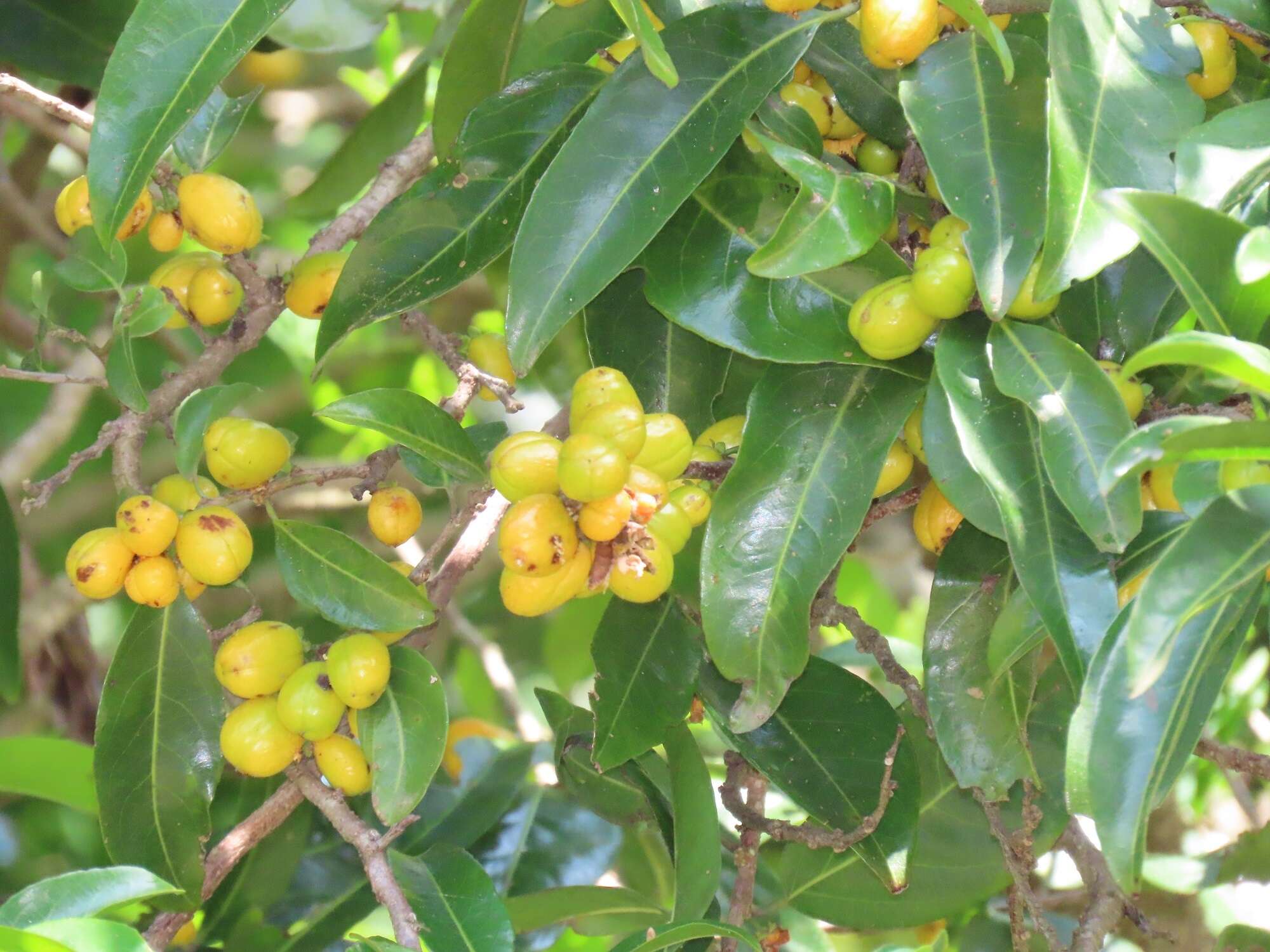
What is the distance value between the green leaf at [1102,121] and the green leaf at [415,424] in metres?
0.42

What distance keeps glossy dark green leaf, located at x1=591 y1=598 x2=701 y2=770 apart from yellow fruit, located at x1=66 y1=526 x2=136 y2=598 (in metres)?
0.42

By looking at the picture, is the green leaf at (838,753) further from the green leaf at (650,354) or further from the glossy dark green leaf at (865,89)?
the glossy dark green leaf at (865,89)

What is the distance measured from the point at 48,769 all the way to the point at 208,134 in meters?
0.72

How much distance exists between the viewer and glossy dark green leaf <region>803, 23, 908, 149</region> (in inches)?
42.8

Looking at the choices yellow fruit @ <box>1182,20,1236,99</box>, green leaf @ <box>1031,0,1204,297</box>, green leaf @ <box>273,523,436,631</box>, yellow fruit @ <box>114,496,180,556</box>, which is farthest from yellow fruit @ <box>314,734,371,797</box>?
yellow fruit @ <box>1182,20,1236,99</box>

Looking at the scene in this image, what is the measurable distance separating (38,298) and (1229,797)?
1.97m

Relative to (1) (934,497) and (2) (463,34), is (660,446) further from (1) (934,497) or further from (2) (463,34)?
(2) (463,34)

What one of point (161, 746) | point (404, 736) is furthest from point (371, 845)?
point (161, 746)

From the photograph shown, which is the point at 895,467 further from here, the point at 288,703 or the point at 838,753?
the point at 288,703

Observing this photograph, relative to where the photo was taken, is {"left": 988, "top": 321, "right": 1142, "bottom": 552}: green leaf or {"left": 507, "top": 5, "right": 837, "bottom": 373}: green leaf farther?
{"left": 507, "top": 5, "right": 837, "bottom": 373}: green leaf

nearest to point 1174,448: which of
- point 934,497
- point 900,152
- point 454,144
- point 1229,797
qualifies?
point 934,497

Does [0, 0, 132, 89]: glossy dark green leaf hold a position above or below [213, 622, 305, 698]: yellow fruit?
above

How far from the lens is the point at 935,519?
3.51ft

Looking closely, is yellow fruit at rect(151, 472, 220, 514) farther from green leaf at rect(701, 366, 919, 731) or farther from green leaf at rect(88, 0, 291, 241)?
green leaf at rect(701, 366, 919, 731)
